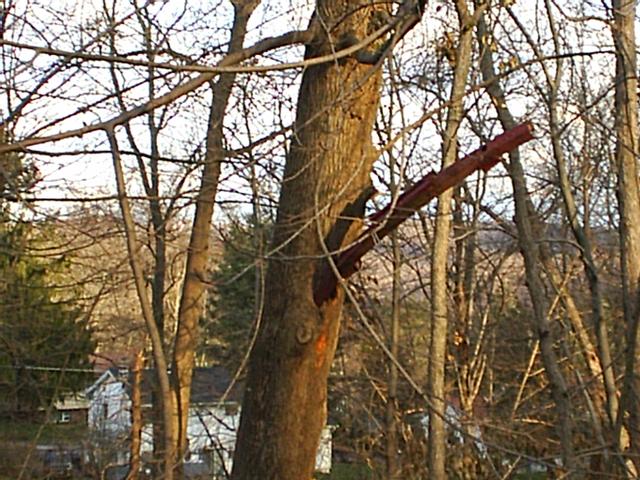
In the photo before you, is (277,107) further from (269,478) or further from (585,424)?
(585,424)

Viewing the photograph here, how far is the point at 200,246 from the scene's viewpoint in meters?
6.92

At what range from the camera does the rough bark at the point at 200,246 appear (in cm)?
467

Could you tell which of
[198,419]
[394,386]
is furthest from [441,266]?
[394,386]

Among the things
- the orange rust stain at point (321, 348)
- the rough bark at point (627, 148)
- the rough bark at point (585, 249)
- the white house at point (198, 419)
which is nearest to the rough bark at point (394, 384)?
the white house at point (198, 419)

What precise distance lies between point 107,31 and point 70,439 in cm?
797

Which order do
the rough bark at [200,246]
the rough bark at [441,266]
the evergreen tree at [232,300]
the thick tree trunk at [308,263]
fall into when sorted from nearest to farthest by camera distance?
the thick tree trunk at [308,263], the rough bark at [200,246], the rough bark at [441,266], the evergreen tree at [232,300]

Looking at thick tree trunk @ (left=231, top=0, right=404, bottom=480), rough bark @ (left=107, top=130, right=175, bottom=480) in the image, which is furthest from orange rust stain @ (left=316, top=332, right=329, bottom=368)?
rough bark @ (left=107, top=130, right=175, bottom=480)

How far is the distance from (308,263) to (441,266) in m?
0.96

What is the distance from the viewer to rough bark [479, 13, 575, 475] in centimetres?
536

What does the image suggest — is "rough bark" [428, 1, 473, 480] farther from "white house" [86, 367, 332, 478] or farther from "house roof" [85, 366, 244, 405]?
"house roof" [85, 366, 244, 405]

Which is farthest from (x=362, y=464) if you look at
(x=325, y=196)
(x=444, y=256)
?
(x=325, y=196)

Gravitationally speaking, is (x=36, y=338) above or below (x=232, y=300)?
below

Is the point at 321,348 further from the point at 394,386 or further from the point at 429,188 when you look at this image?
the point at 394,386

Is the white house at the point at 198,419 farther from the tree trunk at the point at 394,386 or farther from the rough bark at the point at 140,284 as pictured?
the rough bark at the point at 140,284
